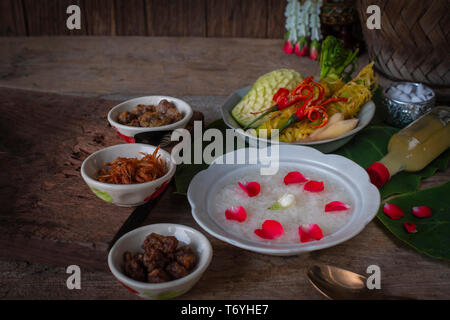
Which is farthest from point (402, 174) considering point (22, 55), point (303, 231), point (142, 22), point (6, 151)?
point (22, 55)

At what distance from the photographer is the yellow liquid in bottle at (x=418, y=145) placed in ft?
4.69

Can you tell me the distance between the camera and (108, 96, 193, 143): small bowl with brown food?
4.82 ft

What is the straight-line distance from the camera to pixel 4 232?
3.60 ft

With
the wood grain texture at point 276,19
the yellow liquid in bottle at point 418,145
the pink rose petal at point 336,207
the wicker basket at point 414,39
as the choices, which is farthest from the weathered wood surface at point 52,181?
the wood grain texture at point 276,19

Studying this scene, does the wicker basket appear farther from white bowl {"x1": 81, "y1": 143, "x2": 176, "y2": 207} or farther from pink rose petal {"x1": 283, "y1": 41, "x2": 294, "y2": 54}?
white bowl {"x1": 81, "y1": 143, "x2": 176, "y2": 207}

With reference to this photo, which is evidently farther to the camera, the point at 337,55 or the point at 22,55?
the point at 22,55

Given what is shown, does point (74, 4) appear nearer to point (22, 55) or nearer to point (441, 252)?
point (22, 55)

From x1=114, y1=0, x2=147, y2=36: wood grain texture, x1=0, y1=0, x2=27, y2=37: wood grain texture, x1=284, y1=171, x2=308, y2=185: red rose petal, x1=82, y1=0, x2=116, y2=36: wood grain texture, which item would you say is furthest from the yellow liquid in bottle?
x1=0, y1=0, x2=27, y2=37: wood grain texture

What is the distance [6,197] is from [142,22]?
2.12 m

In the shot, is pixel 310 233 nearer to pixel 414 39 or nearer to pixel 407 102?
pixel 407 102

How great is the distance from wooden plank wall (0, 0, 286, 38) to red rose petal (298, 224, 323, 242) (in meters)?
2.19

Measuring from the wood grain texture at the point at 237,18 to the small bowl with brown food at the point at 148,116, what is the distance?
4.92 feet

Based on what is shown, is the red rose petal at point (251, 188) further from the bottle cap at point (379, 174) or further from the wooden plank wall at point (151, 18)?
the wooden plank wall at point (151, 18)

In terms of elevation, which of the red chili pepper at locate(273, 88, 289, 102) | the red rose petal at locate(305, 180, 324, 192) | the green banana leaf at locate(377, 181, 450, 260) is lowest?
the green banana leaf at locate(377, 181, 450, 260)
